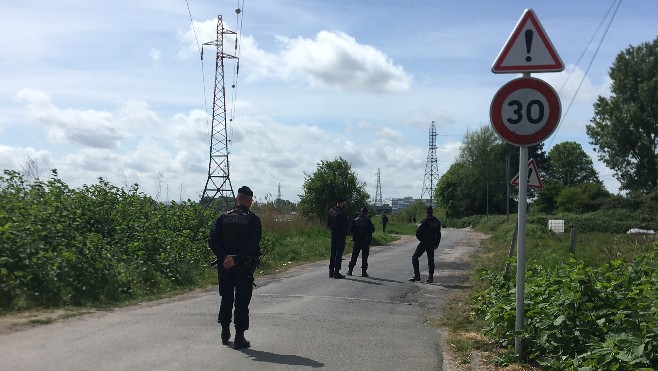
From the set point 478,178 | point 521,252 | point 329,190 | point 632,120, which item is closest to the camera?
point 521,252

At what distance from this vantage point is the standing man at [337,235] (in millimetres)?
15195

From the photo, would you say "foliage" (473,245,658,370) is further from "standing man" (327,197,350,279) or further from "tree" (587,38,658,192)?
"tree" (587,38,658,192)

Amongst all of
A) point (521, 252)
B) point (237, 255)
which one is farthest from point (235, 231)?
point (521, 252)

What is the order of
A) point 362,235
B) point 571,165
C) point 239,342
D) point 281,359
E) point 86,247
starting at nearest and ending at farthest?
point 281,359, point 239,342, point 86,247, point 362,235, point 571,165

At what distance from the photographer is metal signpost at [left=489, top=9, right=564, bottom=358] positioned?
20.3ft

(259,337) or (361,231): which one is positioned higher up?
(361,231)

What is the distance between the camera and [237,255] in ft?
24.3

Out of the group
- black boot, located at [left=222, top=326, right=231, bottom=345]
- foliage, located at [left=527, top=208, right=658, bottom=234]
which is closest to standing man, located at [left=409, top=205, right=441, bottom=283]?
black boot, located at [left=222, top=326, right=231, bottom=345]

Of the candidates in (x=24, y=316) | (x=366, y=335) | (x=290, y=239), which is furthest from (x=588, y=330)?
(x=290, y=239)

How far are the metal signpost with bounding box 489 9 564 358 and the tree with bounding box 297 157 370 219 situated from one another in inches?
1453

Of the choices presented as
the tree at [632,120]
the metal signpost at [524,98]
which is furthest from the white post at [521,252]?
Result: the tree at [632,120]

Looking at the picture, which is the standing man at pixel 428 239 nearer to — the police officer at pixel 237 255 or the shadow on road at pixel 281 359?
the police officer at pixel 237 255

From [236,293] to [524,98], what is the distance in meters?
3.86

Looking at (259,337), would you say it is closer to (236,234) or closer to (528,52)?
(236,234)
